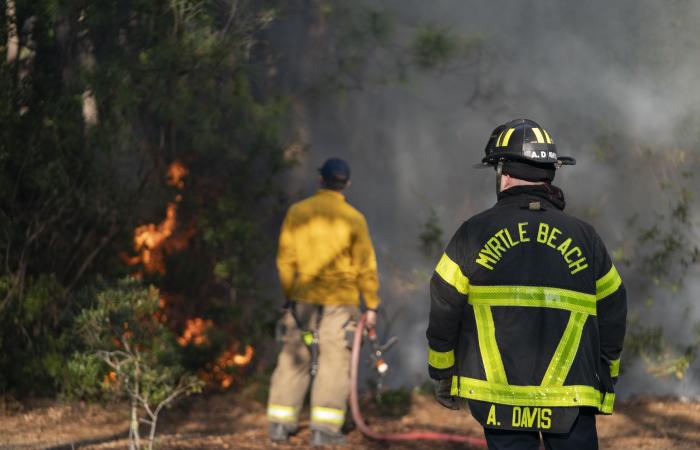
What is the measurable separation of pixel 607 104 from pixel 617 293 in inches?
225

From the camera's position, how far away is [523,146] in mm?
3705

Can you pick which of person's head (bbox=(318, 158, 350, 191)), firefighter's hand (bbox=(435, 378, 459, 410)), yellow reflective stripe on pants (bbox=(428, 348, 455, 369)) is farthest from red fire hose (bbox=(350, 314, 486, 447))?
yellow reflective stripe on pants (bbox=(428, 348, 455, 369))

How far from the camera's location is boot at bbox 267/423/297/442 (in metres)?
6.93

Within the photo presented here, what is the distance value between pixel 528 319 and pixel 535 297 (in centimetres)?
8

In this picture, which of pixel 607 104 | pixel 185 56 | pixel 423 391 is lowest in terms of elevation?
pixel 423 391

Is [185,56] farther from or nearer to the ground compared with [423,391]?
farther from the ground

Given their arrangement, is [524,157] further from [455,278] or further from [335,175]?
[335,175]

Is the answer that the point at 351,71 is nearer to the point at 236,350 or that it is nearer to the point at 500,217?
the point at 236,350

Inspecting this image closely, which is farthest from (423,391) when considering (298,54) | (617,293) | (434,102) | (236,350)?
(617,293)

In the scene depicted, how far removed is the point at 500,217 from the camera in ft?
11.9

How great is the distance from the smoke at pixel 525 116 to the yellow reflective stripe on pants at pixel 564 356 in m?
5.52

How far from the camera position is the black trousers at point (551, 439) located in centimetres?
356

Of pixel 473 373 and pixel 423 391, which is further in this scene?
pixel 423 391

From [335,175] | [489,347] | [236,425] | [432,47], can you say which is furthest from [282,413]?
[432,47]
